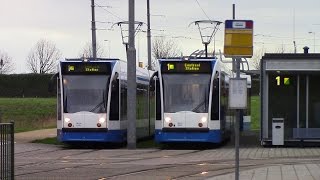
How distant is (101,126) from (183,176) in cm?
909

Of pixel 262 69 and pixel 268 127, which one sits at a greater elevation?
pixel 262 69

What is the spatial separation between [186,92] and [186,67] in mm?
912

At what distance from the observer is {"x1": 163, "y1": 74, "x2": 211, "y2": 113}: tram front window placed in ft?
77.7

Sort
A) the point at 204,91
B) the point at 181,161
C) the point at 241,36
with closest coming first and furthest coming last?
1. the point at 241,36
2. the point at 181,161
3. the point at 204,91

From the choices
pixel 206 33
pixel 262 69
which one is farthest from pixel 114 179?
pixel 206 33

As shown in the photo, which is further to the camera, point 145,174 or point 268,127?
point 268,127

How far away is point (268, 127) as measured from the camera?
985 inches

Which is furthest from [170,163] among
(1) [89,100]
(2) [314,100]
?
(2) [314,100]

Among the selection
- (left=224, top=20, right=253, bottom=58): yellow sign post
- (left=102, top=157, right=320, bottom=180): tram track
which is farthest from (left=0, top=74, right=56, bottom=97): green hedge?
(left=224, top=20, right=253, bottom=58): yellow sign post

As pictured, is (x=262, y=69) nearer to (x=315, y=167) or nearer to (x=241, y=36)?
(x=315, y=167)

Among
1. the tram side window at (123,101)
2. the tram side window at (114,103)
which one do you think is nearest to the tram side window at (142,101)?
the tram side window at (123,101)

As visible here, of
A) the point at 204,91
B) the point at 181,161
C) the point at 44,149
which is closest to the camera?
the point at 181,161

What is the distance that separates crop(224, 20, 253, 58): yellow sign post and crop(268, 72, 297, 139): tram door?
13860 millimetres

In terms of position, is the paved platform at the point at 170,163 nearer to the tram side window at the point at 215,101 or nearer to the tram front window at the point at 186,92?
the tram side window at the point at 215,101
